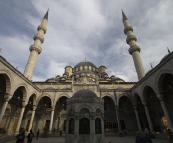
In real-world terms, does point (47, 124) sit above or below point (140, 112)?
below

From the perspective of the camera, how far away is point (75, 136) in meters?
6.85

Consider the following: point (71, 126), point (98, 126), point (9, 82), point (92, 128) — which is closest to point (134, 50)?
point (98, 126)

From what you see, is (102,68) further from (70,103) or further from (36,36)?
(70,103)

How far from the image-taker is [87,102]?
7742 mm

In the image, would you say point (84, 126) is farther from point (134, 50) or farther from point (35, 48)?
point (134, 50)

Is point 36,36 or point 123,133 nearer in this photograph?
point 123,133

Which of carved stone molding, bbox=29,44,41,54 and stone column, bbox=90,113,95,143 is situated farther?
carved stone molding, bbox=29,44,41,54

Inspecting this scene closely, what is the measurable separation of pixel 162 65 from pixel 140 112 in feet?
37.2

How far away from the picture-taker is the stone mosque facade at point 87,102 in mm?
7797

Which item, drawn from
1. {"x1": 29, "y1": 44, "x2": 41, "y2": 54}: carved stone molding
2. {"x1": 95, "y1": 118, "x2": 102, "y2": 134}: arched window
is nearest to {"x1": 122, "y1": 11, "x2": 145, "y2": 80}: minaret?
{"x1": 95, "y1": 118, "x2": 102, "y2": 134}: arched window

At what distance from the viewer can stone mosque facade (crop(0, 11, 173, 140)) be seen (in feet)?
25.6

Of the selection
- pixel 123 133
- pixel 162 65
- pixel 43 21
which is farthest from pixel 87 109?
pixel 43 21

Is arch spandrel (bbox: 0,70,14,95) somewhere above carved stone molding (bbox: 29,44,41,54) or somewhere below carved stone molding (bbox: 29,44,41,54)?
below

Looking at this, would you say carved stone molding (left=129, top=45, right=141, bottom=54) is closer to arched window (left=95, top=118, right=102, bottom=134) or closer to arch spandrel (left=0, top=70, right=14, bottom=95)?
arched window (left=95, top=118, right=102, bottom=134)
